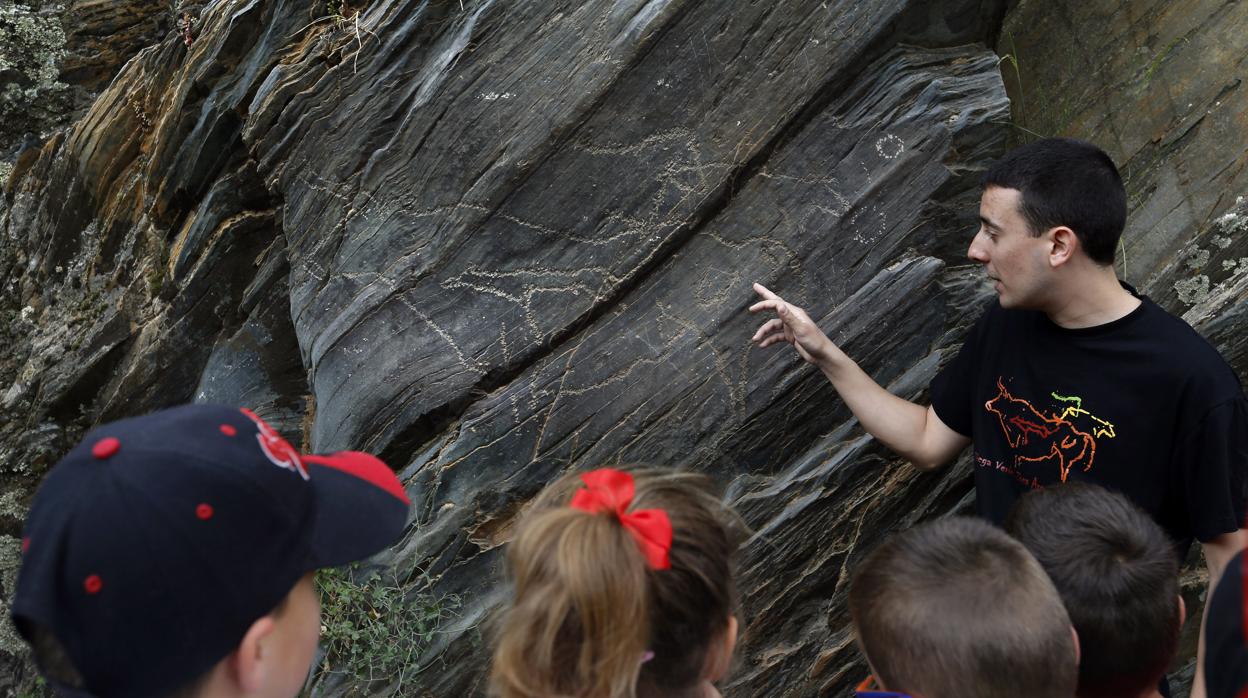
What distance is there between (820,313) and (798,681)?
1.80 meters

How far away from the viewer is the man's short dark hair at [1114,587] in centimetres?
243

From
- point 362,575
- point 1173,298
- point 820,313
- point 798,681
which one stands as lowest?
point 798,681

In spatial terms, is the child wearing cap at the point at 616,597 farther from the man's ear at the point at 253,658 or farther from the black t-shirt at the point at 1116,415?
the black t-shirt at the point at 1116,415

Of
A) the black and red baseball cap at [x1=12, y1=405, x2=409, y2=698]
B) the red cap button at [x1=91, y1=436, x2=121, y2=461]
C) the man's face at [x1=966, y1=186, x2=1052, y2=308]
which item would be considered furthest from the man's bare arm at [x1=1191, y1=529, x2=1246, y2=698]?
the red cap button at [x1=91, y1=436, x2=121, y2=461]

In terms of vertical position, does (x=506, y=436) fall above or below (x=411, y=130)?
below

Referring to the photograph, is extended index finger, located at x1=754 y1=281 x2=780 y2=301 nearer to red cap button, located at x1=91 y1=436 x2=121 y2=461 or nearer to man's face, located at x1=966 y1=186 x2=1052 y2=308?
man's face, located at x1=966 y1=186 x2=1052 y2=308

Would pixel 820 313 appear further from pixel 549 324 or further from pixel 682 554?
pixel 682 554

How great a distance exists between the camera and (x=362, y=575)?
4.39m

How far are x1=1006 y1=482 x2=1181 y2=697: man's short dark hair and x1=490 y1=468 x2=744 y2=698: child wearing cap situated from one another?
0.96 meters

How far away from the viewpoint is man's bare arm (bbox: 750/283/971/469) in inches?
A: 145

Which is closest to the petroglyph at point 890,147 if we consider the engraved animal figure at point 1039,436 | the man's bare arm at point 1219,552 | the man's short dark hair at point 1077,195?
the man's short dark hair at point 1077,195

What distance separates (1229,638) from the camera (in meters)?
1.70

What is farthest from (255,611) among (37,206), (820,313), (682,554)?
(37,206)

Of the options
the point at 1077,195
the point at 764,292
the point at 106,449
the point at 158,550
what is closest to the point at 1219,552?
the point at 1077,195
